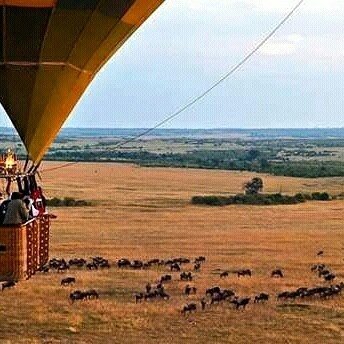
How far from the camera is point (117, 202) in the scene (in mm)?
42312

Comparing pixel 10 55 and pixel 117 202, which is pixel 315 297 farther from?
pixel 117 202

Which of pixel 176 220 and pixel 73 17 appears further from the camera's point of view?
pixel 176 220

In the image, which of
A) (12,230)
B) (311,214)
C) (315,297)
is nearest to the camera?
(12,230)

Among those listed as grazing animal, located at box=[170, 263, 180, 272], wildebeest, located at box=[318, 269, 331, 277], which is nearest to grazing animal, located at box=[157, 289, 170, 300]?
grazing animal, located at box=[170, 263, 180, 272]

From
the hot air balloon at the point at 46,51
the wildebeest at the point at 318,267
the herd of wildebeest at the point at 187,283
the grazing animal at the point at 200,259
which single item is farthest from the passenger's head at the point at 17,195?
the grazing animal at the point at 200,259

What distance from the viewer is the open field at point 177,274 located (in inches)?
566

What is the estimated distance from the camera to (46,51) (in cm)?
814

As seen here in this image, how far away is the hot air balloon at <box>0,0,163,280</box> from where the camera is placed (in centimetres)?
804

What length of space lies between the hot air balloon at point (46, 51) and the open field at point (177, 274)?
19.9ft

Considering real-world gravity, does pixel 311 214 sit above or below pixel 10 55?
below

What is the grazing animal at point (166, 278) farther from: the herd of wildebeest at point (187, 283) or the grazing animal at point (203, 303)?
the grazing animal at point (203, 303)

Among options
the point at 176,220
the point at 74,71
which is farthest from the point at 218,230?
the point at 74,71

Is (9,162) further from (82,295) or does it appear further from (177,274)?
(177,274)

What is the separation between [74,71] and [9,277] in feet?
7.09
